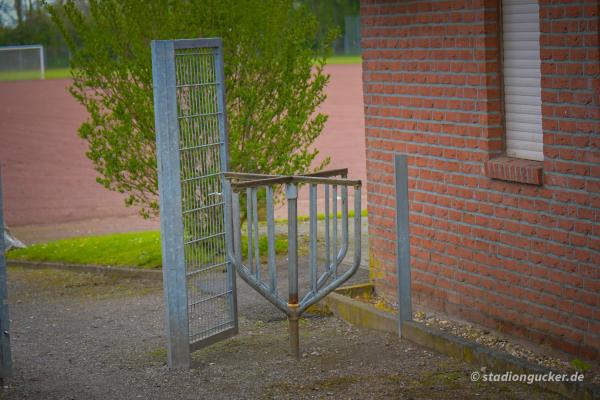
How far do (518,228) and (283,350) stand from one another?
1.86 meters

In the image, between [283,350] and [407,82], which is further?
[407,82]

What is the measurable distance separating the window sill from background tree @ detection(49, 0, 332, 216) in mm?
4041

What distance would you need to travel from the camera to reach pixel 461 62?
7.65 metres

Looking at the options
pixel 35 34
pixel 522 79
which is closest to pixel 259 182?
pixel 522 79

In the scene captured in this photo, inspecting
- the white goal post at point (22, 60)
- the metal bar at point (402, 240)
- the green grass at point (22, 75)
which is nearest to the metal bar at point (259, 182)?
the metal bar at point (402, 240)

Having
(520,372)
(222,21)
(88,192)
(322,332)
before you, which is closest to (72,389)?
(322,332)

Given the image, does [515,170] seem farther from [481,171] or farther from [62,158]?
[62,158]

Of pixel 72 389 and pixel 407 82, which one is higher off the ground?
pixel 407 82

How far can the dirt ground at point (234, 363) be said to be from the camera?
22.0ft

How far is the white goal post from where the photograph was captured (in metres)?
58.5

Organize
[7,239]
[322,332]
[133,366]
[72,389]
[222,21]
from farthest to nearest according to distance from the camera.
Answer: [7,239] < [222,21] < [322,332] < [133,366] < [72,389]

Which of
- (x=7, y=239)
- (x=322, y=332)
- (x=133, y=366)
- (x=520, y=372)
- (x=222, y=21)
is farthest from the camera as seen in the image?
(x=7, y=239)

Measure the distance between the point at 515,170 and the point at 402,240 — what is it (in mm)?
989

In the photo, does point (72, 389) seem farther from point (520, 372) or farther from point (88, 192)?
point (88, 192)
